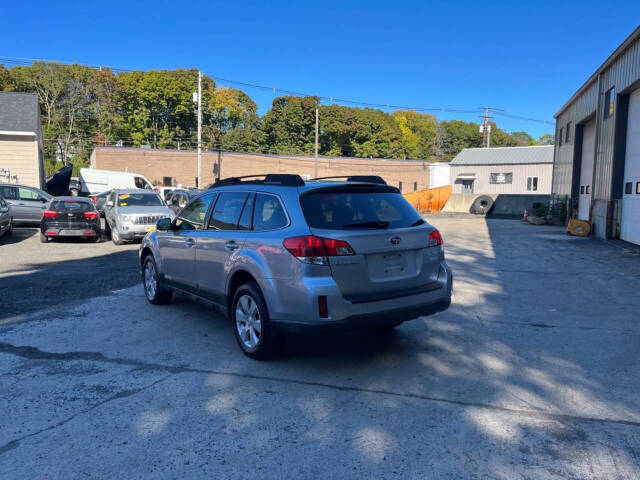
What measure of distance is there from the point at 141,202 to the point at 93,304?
30.5ft

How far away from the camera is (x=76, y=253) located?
1360cm

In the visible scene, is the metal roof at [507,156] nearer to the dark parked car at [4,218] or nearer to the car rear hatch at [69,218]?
the car rear hatch at [69,218]

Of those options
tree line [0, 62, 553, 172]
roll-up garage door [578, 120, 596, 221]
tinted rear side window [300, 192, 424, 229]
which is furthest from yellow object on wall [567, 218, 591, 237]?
tree line [0, 62, 553, 172]

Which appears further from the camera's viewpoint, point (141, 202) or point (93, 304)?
point (141, 202)

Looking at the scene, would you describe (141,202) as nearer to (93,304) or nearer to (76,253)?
(76,253)

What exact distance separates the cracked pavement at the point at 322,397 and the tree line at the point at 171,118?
61.5m

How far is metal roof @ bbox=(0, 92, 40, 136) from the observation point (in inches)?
1013

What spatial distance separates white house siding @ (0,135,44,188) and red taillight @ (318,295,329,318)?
26.5m

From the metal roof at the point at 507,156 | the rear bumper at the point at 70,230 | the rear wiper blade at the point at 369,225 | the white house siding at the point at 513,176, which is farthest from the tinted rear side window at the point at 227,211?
the metal roof at the point at 507,156

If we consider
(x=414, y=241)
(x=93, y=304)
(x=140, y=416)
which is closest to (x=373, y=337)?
(x=414, y=241)

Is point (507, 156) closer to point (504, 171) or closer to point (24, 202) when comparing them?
point (504, 171)

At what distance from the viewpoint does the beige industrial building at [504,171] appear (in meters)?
48.1

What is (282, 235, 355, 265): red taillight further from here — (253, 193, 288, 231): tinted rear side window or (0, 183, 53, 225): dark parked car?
(0, 183, 53, 225): dark parked car

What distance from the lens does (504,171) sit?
49.7 m
